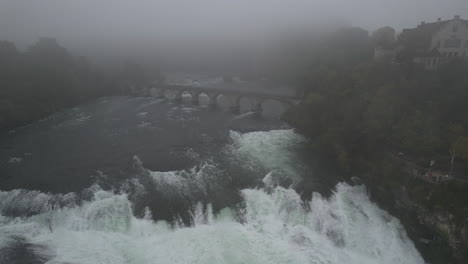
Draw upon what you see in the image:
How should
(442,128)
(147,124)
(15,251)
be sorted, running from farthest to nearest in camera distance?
(147,124)
(442,128)
(15,251)

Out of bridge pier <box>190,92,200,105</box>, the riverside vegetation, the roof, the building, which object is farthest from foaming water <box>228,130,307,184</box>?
bridge pier <box>190,92,200,105</box>

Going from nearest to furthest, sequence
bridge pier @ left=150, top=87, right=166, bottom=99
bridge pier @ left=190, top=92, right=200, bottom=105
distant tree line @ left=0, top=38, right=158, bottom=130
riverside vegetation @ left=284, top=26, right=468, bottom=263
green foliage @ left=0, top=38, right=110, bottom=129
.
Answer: riverside vegetation @ left=284, top=26, right=468, bottom=263 < green foliage @ left=0, top=38, right=110, bottom=129 < distant tree line @ left=0, top=38, right=158, bottom=130 < bridge pier @ left=190, top=92, right=200, bottom=105 < bridge pier @ left=150, top=87, right=166, bottom=99

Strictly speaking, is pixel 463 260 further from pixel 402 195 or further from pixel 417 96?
pixel 417 96

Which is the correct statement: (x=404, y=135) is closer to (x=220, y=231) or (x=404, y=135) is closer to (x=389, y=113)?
(x=389, y=113)

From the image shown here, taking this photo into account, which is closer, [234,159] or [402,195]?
[402,195]

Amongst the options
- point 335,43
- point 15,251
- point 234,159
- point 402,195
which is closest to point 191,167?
point 234,159

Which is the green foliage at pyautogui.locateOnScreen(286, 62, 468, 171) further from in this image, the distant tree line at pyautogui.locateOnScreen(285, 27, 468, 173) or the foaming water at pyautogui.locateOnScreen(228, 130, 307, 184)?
the foaming water at pyautogui.locateOnScreen(228, 130, 307, 184)
